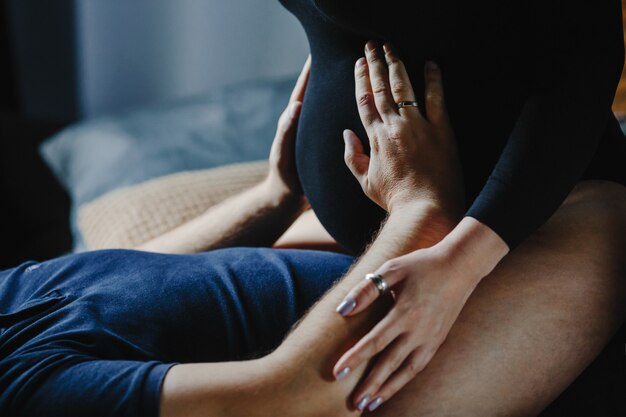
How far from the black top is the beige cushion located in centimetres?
50

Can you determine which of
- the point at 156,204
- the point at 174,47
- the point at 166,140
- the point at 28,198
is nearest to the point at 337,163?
the point at 156,204

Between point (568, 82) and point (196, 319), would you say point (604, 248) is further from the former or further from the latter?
point (196, 319)

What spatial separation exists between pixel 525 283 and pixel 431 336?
0.13 meters

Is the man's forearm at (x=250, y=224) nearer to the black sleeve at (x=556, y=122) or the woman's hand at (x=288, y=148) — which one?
the woman's hand at (x=288, y=148)

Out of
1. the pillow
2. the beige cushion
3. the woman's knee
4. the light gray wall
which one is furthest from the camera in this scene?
the light gray wall

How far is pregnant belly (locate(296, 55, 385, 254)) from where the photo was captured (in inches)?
34.8

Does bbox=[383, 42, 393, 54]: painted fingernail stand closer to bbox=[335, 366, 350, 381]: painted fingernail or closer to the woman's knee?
the woman's knee

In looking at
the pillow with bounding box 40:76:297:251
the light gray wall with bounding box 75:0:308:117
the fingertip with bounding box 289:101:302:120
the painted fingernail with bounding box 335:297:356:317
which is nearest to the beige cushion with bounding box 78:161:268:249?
the pillow with bounding box 40:76:297:251

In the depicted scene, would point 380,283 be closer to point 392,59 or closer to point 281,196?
point 392,59

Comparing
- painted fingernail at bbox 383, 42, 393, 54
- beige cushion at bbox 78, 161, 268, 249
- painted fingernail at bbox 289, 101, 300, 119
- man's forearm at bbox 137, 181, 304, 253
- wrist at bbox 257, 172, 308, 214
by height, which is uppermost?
painted fingernail at bbox 383, 42, 393, 54

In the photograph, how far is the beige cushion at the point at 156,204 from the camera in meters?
1.36

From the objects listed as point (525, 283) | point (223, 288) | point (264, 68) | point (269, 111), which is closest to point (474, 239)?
point (525, 283)

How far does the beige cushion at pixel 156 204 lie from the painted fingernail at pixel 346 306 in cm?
71

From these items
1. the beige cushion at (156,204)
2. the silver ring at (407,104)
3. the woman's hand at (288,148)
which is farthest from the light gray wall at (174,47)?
the silver ring at (407,104)
